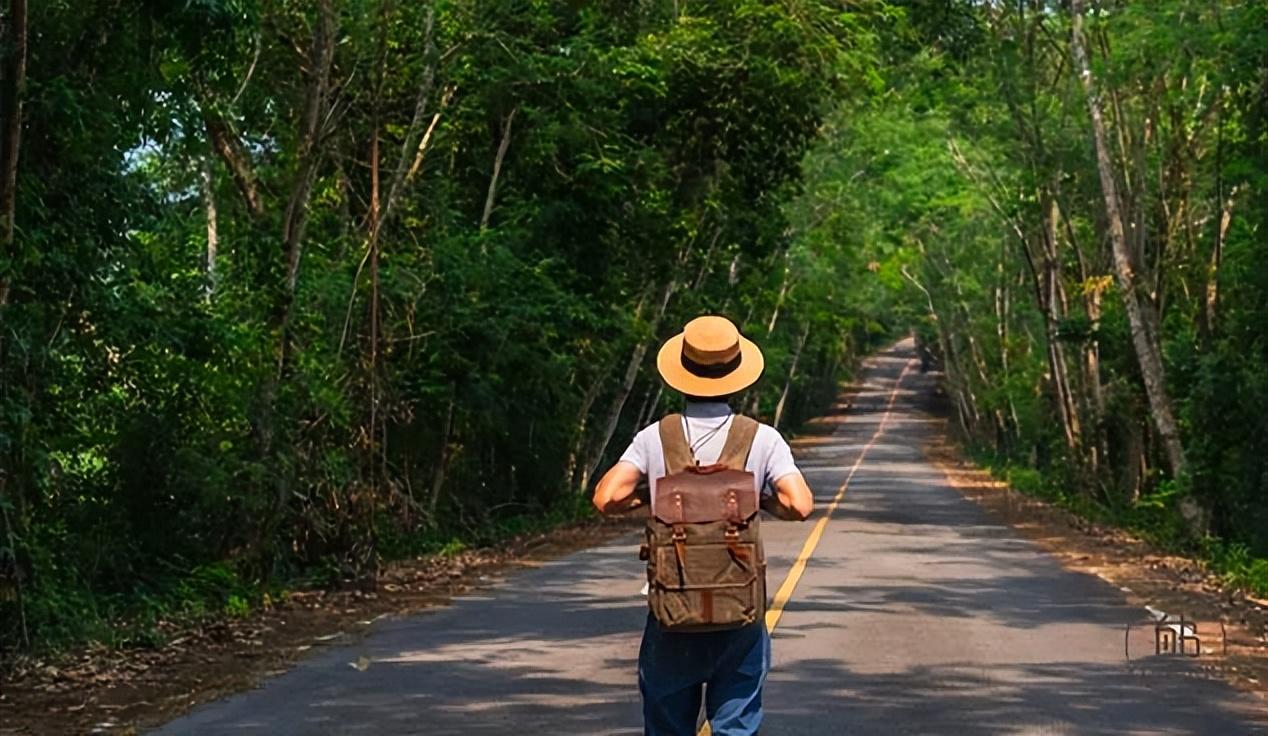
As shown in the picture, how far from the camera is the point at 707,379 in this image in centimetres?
634

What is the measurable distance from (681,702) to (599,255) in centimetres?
2415

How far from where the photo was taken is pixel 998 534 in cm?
3080

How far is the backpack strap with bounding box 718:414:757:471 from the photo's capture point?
6.22 meters

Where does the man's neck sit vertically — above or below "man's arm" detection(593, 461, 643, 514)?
above

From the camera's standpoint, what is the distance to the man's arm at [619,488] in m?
6.24

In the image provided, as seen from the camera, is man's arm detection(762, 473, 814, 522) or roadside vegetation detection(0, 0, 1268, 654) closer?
man's arm detection(762, 473, 814, 522)

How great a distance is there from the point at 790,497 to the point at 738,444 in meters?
0.25

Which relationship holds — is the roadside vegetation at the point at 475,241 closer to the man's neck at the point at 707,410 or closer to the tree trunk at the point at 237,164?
the tree trunk at the point at 237,164

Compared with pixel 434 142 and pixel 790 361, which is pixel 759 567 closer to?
pixel 434 142

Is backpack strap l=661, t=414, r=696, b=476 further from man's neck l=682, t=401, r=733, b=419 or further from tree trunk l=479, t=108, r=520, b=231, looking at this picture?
tree trunk l=479, t=108, r=520, b=231

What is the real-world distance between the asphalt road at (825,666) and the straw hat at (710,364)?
4.11 metres

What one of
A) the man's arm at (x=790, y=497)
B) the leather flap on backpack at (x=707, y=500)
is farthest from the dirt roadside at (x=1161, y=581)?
the leather flap on backpack at (x=707, y=500)

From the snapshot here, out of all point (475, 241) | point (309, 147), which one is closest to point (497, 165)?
point (475, 241)

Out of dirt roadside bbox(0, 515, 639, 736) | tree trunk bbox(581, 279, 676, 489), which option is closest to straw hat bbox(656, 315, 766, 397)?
dirt roadside bbox(0, 515, 639, 736)
